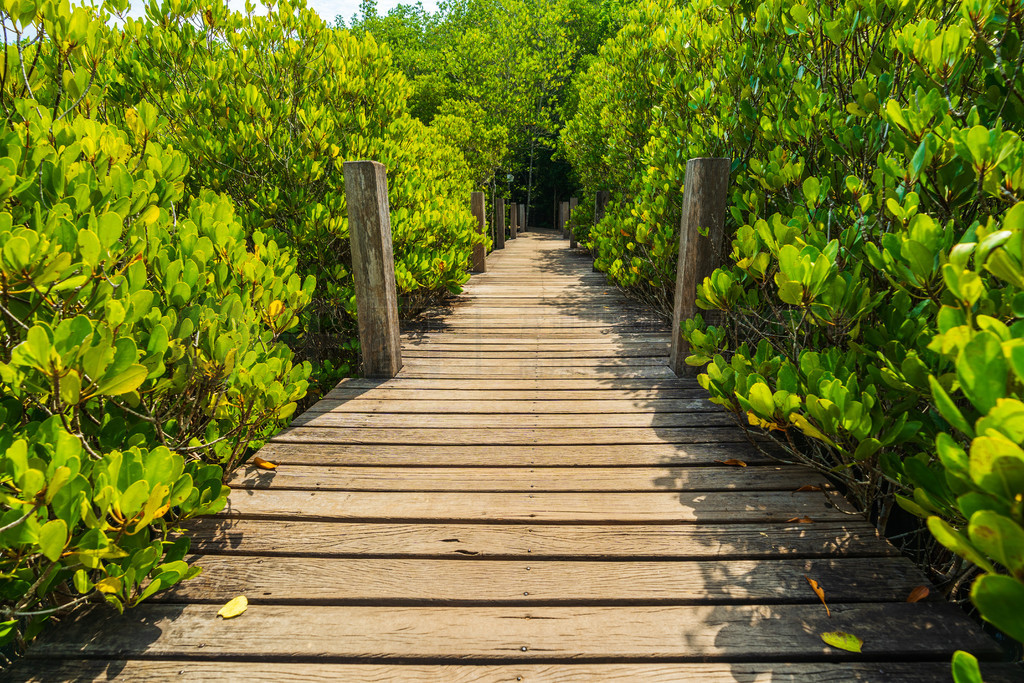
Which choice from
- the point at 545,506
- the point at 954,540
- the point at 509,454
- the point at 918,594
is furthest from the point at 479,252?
the point at 954,540

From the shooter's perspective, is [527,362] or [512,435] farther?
[527,362]

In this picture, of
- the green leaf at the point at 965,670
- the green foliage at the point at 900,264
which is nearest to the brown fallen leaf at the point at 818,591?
the green foliage at the point at 900,264

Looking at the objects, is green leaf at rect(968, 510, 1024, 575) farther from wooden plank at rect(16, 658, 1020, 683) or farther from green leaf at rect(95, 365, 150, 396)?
green leaf at rect(95, 365, 150, 396)

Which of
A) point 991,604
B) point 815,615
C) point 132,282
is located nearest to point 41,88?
point 132,282

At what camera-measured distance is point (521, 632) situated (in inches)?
59.4

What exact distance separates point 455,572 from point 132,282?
1365 millimetres

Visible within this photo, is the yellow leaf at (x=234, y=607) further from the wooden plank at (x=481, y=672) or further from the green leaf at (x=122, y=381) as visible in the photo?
the green leaf at (x=122, y=381)

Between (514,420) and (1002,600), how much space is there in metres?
2.36

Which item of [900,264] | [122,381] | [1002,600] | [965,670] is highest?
[900,264]

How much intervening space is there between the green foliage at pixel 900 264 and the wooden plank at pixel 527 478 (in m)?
0.19

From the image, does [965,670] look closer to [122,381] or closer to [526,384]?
[122,381]

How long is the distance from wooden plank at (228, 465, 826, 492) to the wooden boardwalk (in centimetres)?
1

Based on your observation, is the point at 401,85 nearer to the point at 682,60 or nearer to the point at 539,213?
the point at 682,60

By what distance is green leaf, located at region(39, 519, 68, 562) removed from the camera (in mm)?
1140
